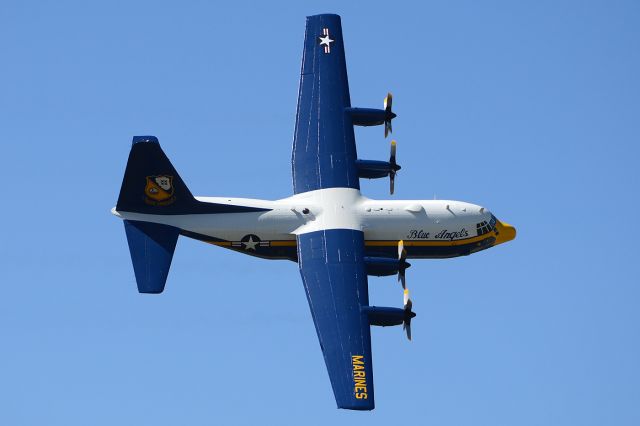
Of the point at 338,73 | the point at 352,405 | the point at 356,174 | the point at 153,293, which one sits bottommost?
the point at 352,405

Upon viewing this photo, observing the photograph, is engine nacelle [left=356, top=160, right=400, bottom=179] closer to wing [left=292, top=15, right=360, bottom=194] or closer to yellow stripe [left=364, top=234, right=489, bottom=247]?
wing [left=292, top=15, right=360, bottom=194]

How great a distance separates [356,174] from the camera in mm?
111000

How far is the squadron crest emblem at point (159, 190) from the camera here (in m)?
106

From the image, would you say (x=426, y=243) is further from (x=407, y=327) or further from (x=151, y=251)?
(x=151, y=251)

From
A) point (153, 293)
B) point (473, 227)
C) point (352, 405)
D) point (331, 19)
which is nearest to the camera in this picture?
point (352, 405)

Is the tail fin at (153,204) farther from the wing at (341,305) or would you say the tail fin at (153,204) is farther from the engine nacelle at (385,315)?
the engine nacelle at (385,315)

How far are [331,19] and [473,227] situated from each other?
1935cm

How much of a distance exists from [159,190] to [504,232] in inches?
945

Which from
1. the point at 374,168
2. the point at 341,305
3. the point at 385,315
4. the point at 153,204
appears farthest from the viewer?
the point at 374,168

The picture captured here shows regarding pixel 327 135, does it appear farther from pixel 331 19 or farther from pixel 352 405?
pixel 352 405

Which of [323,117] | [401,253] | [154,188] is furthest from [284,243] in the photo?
[323,117]

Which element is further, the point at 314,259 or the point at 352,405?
the point at 314,259

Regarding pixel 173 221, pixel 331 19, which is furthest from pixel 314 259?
pixel 331 19

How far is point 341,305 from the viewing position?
102750 mm
